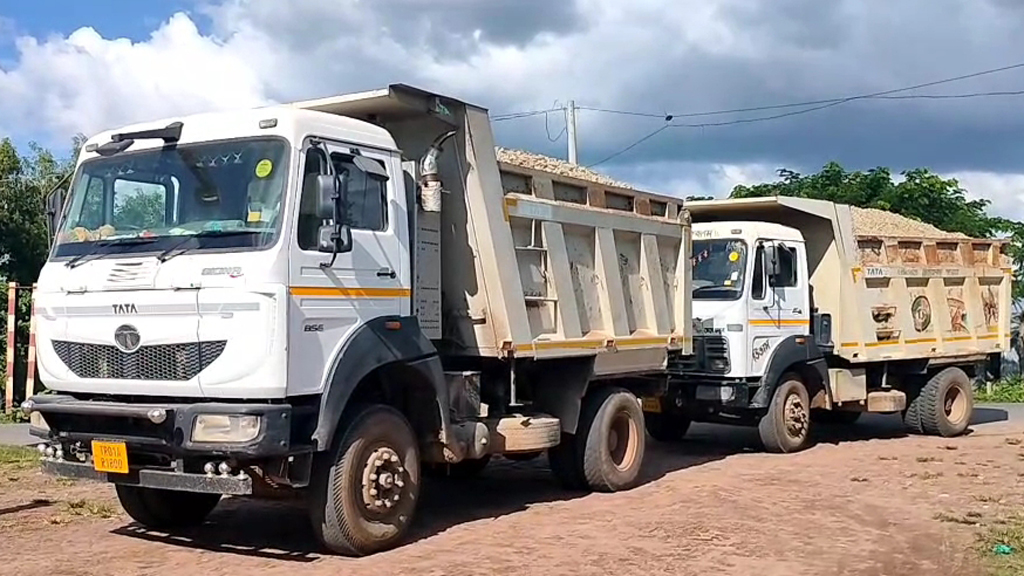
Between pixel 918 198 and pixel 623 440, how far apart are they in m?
21.3

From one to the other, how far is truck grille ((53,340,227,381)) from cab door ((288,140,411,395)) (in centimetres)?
58

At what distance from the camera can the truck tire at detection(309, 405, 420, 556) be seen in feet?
25.3

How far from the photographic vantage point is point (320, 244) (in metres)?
7.53

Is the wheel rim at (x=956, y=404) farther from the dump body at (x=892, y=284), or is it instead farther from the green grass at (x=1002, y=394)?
the green grass at (x=1002, y=394)

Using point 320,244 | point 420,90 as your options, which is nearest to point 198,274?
point 320,244

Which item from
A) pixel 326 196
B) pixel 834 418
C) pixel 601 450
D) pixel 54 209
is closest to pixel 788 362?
pixel 601 450

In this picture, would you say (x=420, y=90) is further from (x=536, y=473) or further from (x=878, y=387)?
(x=878, y=387)

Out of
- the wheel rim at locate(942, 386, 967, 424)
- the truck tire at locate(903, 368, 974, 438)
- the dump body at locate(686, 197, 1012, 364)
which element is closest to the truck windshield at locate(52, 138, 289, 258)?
the dump body at locate(686, 197, 1012, 364)

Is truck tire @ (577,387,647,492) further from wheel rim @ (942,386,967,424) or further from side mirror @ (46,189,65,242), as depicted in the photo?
wheel rim @ (942,386,967,424)

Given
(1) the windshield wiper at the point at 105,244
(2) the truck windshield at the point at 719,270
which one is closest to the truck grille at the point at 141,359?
(1) the windshield wiper at the point at 105,244

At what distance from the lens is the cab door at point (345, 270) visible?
293 inches

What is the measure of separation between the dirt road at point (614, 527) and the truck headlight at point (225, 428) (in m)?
1.01

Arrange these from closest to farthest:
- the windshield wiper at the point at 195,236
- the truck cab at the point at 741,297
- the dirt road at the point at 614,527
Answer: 1. the windshield wiper at the point at 195,236
2. the dirt road at the point at 614,527
3. the truck cab at the point at 741,297

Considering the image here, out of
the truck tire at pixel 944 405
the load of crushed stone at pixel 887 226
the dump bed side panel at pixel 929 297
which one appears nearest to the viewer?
the dump bed side panel at pixel 929 297
